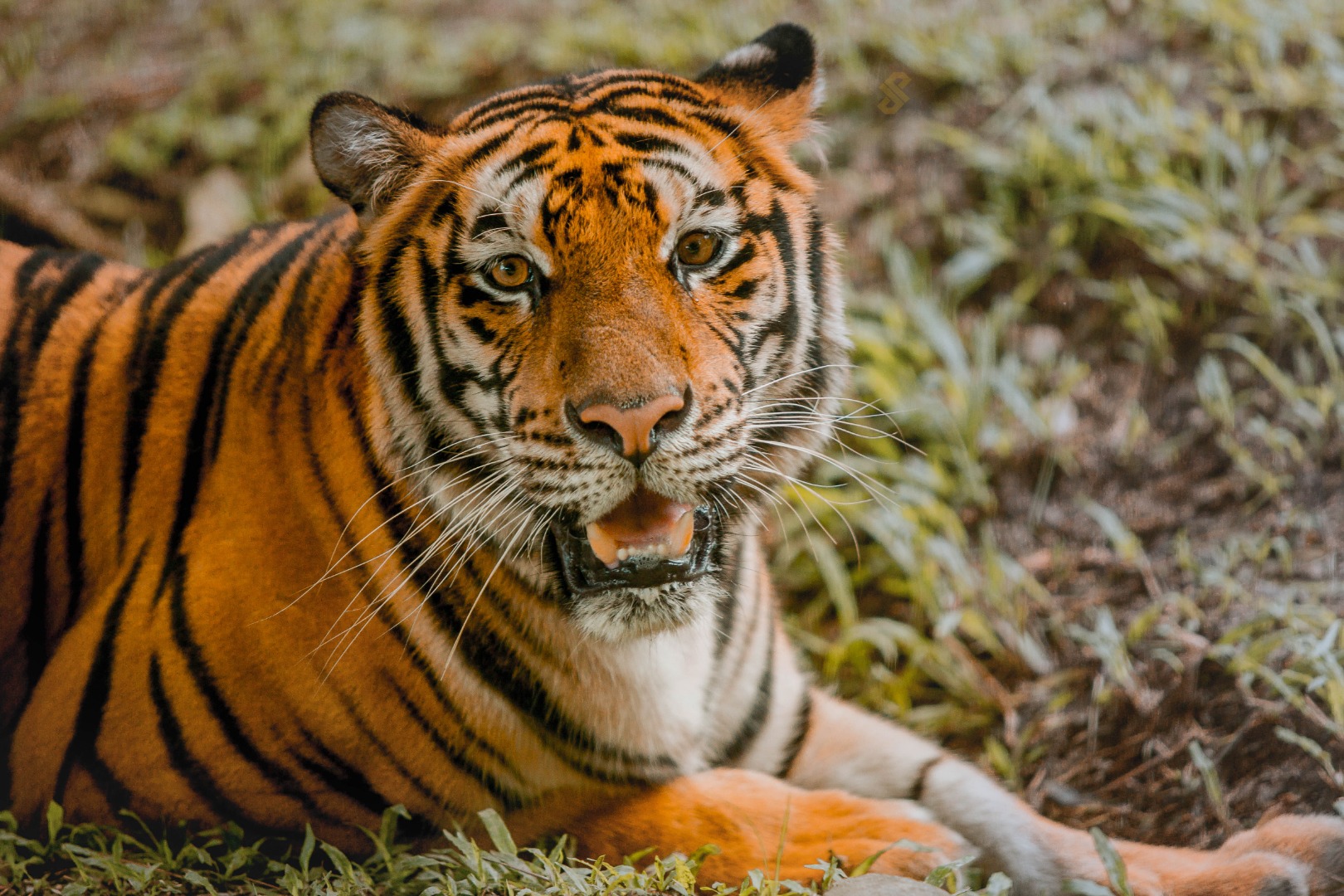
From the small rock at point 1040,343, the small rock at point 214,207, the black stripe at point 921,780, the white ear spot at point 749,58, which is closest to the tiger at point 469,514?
the white ear spot at point 749,58

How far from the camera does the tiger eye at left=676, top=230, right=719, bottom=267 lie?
1.73 meters

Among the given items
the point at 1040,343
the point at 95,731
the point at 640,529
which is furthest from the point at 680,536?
the point at 1040,343

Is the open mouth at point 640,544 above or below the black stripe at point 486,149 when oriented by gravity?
below

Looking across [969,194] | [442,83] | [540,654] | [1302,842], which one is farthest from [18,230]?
[1302,842]

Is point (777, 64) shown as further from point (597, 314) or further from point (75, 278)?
point (75, 278)

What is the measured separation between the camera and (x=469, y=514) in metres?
1.81

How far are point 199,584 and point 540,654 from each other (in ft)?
1.91

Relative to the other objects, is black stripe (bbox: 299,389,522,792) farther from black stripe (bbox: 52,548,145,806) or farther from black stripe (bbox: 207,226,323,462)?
black stripe (bbox: 52,548,145,806)

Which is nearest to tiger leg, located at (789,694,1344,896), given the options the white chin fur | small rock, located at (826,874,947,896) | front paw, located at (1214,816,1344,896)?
front paw, located at (1214,816,1344,896)

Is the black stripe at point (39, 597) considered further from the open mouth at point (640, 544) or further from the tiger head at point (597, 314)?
the open mouth at point (640, 544)

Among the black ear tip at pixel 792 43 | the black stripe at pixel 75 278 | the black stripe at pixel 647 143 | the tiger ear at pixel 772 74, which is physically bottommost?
the black stripe at pixel 75 278

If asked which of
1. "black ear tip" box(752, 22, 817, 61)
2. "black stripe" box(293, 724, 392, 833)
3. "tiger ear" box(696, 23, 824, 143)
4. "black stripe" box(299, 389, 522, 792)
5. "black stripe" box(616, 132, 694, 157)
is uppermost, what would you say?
"black ear tip" box(752, 22, 817, 61)

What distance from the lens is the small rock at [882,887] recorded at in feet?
5.38

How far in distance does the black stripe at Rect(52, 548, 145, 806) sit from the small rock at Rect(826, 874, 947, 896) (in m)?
1.21
